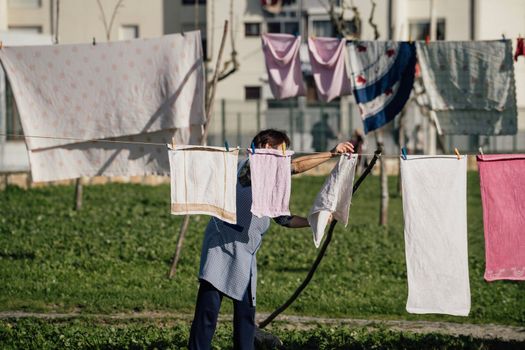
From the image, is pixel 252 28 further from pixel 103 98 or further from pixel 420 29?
pixel 103 98

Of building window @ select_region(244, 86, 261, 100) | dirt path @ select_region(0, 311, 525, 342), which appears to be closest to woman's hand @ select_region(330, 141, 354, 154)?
dirt path @ select_region(0, 311, 525, 342)

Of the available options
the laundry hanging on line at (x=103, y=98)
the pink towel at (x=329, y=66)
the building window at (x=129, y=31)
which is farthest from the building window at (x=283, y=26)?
the laundry hanging on line at (x=103, y=98)

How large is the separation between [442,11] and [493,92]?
26458 mm

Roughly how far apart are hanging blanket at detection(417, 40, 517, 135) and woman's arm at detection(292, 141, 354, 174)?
206 inches

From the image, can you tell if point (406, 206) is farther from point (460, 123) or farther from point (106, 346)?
point (460, 123)

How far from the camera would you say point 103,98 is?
10914 mm

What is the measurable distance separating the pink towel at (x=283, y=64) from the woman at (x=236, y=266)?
5.36m

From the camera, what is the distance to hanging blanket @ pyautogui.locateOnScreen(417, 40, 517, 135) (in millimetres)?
12398

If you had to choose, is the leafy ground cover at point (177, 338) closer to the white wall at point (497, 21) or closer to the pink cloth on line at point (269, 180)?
the pink cloth on line at point (269, 180)

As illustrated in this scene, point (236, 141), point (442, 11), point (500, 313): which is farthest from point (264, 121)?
point (500, 313)

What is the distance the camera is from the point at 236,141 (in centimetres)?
2986

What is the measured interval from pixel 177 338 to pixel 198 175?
1695mm

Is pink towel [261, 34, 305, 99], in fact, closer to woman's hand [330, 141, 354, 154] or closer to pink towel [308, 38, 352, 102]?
pink towel [308, 38, 352, 102]

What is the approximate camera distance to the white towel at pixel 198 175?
302 inches
